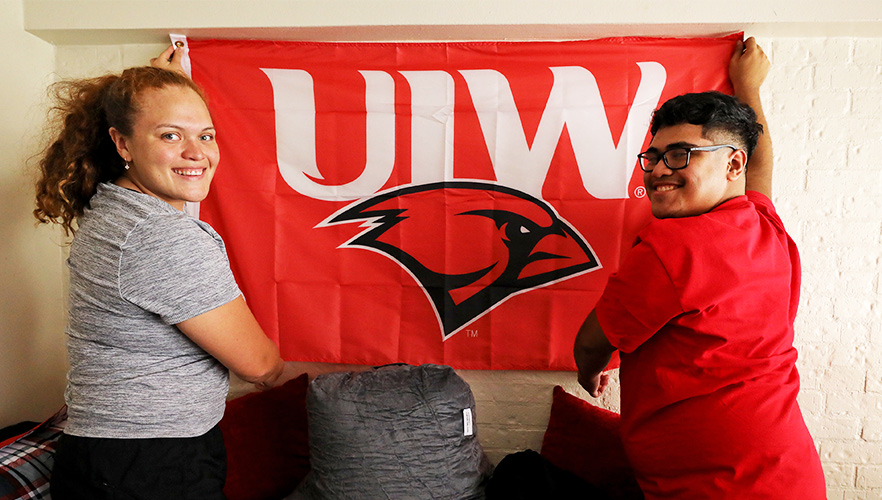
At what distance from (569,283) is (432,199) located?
63 cm

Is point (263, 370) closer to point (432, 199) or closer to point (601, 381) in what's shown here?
point (432, 199)

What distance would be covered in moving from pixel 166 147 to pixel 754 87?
1.95 metres

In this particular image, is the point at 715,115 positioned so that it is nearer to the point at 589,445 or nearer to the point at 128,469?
the point at 589,445

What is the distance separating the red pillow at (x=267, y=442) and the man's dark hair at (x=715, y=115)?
1.62m

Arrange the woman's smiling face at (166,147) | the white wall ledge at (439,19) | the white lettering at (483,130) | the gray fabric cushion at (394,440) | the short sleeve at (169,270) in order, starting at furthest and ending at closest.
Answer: the white lettering at (483,130)
the white wall ledge at (439,19)
the gray fabric cushion at (394,440)
the woman's smiling face at (166,147)
the short sleeve at (169,270)

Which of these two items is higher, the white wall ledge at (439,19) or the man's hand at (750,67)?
the white wall ledge at (439,19)

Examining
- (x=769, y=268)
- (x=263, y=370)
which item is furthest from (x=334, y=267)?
(x=769, y=268)

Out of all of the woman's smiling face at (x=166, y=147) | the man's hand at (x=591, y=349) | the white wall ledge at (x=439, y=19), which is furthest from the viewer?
the white wall ledge at (x=439, y=19)

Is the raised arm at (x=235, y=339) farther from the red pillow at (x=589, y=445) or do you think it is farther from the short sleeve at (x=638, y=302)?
the red pillow at (x=589, y=445)

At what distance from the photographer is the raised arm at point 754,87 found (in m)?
1.69

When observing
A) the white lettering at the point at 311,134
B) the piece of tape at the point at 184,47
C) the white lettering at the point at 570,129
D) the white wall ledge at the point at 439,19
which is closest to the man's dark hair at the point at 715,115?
the white lettering at the point at 570,129

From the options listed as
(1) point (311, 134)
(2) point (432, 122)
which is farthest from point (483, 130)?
(1) point (311, 134)

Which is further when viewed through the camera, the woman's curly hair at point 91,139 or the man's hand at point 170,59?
the man's hand at point 170,59

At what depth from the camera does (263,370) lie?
4.28ft
